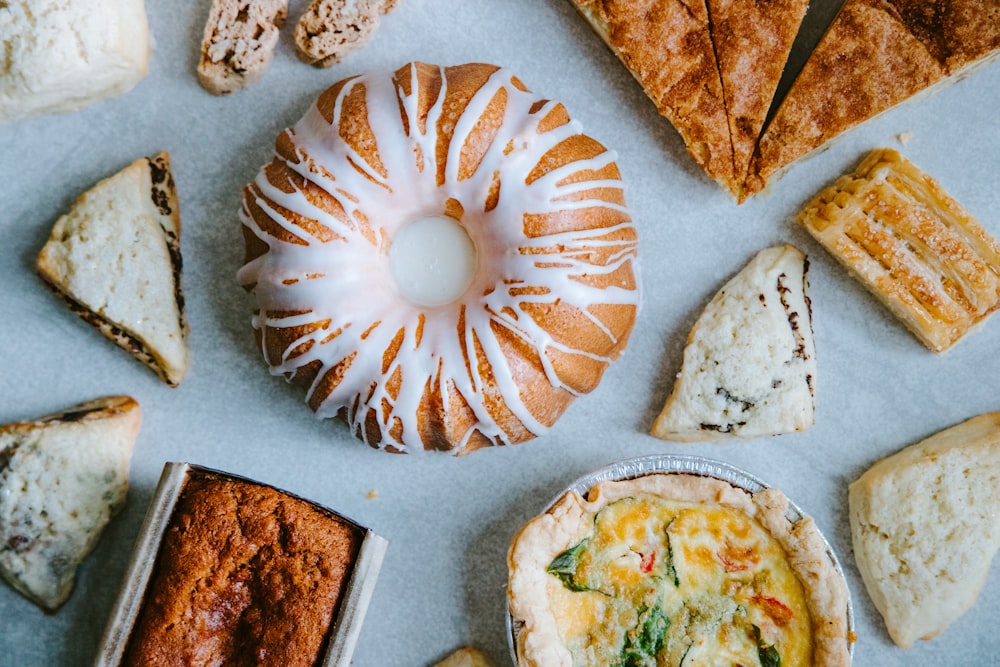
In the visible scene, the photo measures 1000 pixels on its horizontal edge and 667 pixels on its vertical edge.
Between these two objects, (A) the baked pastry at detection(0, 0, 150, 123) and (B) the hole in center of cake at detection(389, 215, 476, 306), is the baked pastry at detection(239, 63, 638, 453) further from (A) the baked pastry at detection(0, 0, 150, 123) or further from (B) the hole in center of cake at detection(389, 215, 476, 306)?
(A) the baked pastry at detection(0, 0, 150, 123)

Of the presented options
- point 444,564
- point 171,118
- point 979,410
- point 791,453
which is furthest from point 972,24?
point 171,118

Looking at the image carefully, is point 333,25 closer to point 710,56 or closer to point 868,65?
point 710,56

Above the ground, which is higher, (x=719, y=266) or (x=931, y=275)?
(x=931, y=275)

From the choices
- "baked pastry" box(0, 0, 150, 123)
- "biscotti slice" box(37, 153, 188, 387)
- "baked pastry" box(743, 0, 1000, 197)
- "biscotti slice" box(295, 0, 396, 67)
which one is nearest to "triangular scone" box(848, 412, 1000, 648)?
"baked pastry" box(743, 0, 1000, 197)

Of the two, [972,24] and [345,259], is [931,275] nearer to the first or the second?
[972,24]

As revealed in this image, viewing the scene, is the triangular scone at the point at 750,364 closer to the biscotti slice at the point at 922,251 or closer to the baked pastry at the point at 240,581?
the biscotti slice at the point at 922,251

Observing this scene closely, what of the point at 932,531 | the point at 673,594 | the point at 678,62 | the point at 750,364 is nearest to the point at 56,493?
the point at 673,594

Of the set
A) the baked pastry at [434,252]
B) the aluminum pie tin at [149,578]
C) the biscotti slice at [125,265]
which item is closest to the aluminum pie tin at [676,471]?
the baked pastry at [434,252]
